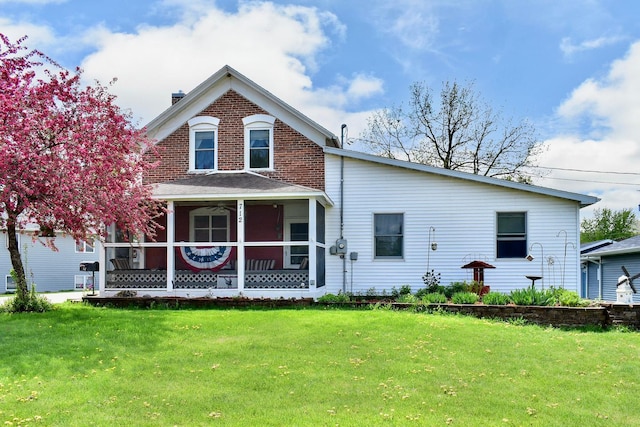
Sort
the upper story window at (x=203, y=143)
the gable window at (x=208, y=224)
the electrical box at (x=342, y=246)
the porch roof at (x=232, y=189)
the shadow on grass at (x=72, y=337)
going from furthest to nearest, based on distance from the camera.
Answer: the gable window at (x=208, y=224) → the upper story window at (x=203, y=143) → the electrical box at (x=342, y=246) → the porch roof at (x=232, y=189) → the shadow on grass at (x=72, y=337)

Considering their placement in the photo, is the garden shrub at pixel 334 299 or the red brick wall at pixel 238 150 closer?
the garden shrub at pixel 334 299

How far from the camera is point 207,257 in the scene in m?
15.6

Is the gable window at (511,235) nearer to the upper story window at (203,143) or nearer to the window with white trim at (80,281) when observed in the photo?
the upper story window at (203,143)

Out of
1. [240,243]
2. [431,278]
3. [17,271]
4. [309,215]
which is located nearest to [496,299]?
[431,278]

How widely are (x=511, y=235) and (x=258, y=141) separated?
26.0ft

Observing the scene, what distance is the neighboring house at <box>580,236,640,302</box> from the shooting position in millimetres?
22578

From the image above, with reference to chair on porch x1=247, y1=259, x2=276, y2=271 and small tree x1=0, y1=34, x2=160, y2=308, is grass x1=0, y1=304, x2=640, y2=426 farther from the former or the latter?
chair on porch x1=247, y1=259, x2=276, y2=271

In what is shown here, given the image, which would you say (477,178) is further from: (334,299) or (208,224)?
(208,224)

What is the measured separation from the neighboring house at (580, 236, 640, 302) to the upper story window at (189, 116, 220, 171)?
48.9 feet

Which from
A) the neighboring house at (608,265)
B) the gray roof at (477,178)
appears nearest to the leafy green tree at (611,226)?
the neighboring house at (608,265)

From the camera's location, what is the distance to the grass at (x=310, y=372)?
6.06 meters

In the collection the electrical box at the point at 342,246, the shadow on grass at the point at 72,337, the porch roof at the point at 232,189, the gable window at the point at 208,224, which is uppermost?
the porch roof at the point at 232,189

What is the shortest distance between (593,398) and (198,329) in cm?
670

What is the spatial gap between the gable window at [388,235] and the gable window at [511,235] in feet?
9.07
